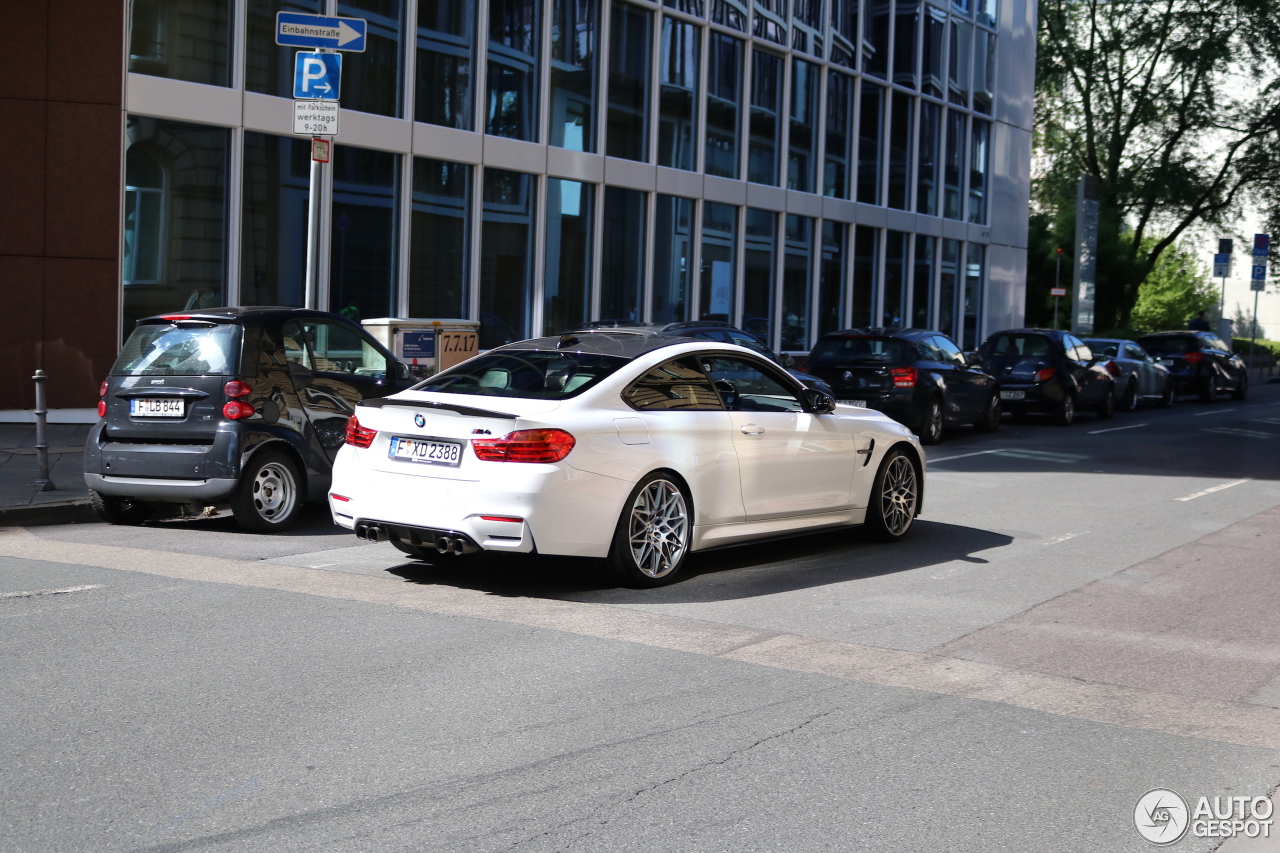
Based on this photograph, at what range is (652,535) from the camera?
8.02 m

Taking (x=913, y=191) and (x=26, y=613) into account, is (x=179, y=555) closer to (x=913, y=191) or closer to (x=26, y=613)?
(x=26, y=613)

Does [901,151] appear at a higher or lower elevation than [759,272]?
higher

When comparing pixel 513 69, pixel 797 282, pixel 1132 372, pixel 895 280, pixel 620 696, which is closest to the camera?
pixel 620 696

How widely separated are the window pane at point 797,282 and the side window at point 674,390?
20576 millimetres

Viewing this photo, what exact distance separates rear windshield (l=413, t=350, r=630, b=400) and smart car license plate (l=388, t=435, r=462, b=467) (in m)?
0.54

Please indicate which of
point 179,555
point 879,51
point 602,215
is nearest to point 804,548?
point 179,555

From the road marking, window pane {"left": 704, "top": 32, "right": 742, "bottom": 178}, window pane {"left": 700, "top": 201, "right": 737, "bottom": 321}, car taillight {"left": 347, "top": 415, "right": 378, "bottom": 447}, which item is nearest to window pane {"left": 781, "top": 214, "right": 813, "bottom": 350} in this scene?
window pane {"left": 700, "top": 201, "right": 737, "bottom": 321}

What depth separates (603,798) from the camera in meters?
4.43

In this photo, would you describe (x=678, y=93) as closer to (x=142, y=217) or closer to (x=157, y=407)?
(x=142, y=217)

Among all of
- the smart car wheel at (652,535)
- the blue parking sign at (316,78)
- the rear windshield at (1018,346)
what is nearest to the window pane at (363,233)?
the blue parking sign at (316,78)

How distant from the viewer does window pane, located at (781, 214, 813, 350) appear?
29.1 meters

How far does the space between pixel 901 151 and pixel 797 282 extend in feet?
19.2

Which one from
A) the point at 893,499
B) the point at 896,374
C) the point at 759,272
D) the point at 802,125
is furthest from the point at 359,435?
the point at 802,125

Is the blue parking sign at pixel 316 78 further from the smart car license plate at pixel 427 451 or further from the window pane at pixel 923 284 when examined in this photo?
the window pane at pixel 923 284
